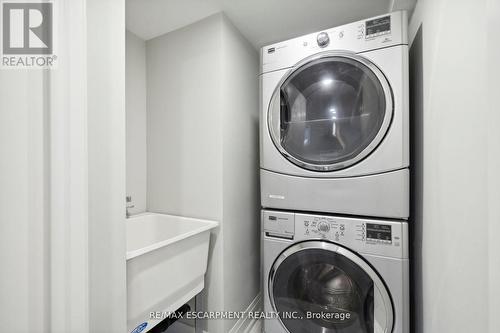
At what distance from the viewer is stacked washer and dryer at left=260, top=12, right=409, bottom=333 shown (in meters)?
0.97

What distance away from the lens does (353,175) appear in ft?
3.45

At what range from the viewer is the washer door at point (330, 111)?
1.03m

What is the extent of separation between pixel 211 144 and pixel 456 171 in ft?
3.81

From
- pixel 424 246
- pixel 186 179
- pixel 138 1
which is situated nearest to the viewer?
pixel 424 246

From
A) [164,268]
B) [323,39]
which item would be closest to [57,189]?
[164,268]

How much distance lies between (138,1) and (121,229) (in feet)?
4.49

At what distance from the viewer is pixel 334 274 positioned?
1114 millimetres

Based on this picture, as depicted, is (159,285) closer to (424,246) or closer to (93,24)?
(93,24)

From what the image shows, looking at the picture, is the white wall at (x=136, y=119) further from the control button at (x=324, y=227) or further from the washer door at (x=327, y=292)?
the control button at (x=324, y=227)

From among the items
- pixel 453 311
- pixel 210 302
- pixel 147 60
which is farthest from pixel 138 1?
pixel 453 311

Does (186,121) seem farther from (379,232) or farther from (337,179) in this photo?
(379,232)

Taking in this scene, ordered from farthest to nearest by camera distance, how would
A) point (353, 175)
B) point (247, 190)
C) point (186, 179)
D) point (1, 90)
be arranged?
point (247, 190) < point (186, 179) < point (353, 175) < point (1, 90)

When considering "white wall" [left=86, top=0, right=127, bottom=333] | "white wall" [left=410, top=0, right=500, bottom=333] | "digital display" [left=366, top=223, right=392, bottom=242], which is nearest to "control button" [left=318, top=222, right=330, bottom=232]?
"digital display" [left=366, top=223, right=392, bottom=242]

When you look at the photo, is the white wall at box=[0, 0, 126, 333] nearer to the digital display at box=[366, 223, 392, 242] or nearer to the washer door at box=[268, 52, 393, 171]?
the washer door at box=[268, 52, 393, 171]
